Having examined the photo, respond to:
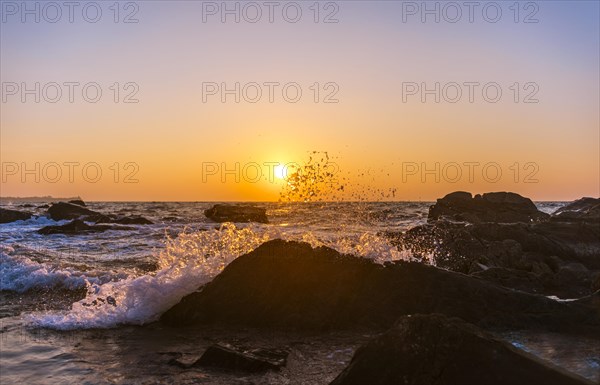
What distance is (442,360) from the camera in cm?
426

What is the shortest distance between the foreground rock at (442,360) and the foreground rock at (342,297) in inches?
127

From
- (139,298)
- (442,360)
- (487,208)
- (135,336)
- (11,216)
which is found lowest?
(135,336)

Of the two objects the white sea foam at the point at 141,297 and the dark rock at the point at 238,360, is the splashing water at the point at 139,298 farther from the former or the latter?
the dark rock at the point at 238,360

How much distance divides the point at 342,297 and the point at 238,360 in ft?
8.77

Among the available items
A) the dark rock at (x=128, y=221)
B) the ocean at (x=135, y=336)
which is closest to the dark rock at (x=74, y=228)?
the dark rock at (x=128, y=221)

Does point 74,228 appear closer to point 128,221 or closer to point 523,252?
point 128,221

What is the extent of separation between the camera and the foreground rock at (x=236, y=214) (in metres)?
44.2

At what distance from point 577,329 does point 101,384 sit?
243 inches

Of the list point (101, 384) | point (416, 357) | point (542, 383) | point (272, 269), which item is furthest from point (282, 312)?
point (542, 383)

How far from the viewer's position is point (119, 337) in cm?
734

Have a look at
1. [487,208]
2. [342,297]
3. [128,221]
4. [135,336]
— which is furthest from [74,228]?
[487,208]

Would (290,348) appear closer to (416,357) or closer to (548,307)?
(416,357)

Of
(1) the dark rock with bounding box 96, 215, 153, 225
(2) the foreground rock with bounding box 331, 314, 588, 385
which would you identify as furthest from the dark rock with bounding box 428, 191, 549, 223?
(2) the foreground rock with bounding box 331, 314, 588, 385

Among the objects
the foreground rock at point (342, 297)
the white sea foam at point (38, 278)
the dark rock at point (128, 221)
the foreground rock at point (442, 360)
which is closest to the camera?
the foreground rock at point (442, 360)
